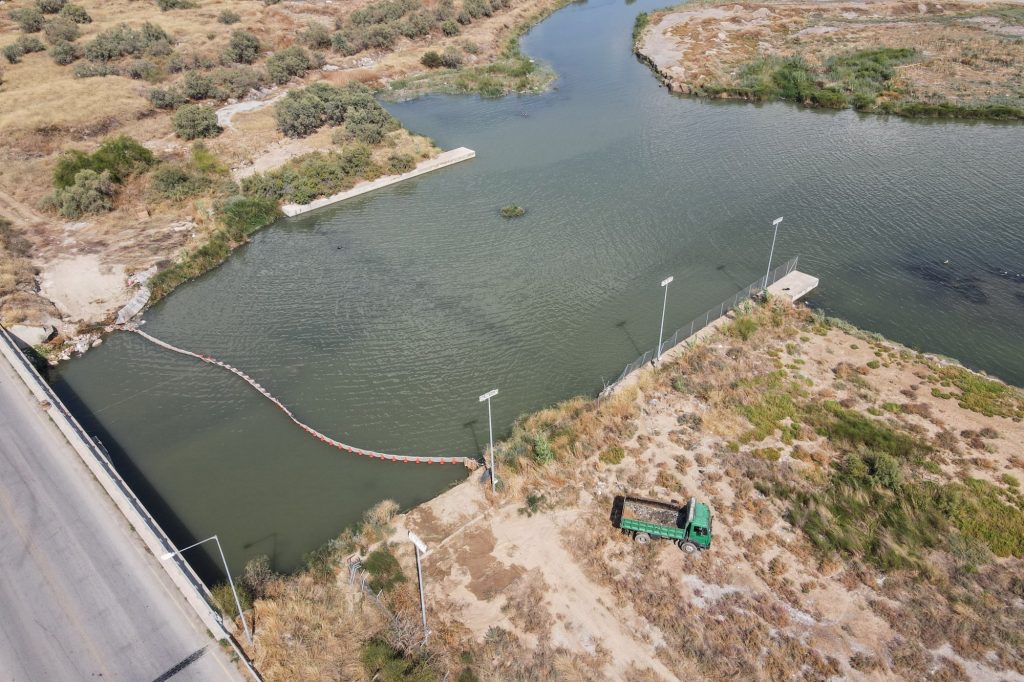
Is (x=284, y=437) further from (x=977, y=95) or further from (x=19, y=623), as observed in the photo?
(x=977, y=95)

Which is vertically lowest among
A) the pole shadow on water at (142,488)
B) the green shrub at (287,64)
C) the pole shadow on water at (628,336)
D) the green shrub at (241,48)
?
the pole shadow on water at (142,488)

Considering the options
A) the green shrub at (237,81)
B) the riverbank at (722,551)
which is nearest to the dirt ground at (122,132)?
the green shrub at (237,81)

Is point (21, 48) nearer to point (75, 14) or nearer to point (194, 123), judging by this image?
point (75, 14)

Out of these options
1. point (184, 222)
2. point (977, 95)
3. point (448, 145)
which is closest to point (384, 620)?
point (184, 222)

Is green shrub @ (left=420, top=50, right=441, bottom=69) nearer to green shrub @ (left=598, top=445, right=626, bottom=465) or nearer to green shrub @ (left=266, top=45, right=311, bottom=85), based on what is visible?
green shrub @ (left=266, top=45, right=311, bottom=85)

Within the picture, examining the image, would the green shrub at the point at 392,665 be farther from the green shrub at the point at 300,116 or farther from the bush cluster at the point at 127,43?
the bush cluster at the point at 127,43
